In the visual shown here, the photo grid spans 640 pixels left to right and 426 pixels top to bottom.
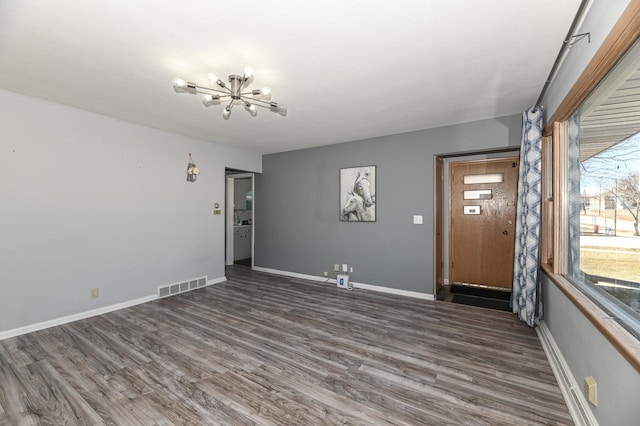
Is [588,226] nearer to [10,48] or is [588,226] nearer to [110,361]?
[110,361]

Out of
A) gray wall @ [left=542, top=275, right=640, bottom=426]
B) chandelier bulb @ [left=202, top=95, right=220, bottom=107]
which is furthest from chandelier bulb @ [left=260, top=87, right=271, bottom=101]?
gray wall @ [left=542, top=275, right=640, bottom=426]

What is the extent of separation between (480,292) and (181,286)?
16.1 ft

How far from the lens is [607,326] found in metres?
1.40

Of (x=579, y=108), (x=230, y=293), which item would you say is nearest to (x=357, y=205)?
(x=230, y=293)

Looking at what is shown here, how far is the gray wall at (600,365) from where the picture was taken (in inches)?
47.0

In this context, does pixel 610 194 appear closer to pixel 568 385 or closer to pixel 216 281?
pixel 568 385

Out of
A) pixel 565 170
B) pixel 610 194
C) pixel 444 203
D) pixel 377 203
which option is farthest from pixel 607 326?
pixel 444 203

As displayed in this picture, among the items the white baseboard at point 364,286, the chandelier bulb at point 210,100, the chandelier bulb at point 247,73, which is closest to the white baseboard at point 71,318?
the white baseboard at point 364,286

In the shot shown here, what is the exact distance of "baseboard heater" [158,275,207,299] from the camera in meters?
4.14

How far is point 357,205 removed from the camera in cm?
473

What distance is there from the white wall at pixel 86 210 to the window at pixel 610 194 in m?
4.93

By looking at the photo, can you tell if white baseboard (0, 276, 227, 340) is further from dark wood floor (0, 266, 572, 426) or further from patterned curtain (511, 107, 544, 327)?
patterned curtain (511, 107, 544, 327)

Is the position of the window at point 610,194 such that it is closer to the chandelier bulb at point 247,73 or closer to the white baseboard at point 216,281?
the chandelier bulb at point 247,73

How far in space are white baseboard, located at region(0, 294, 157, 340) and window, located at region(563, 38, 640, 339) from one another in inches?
194
